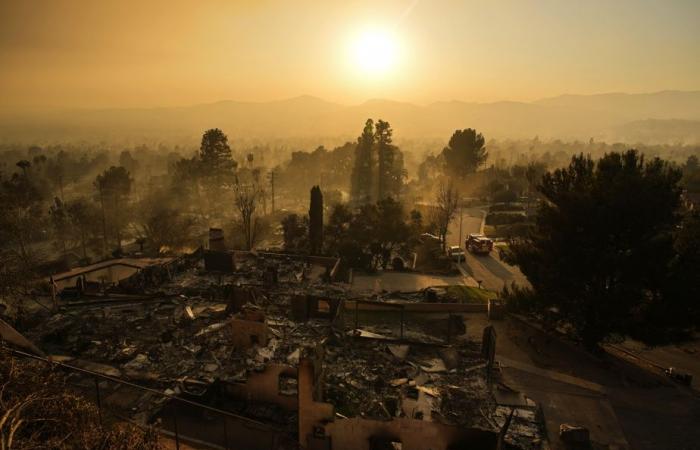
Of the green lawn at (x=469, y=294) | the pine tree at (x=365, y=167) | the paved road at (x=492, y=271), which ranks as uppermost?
the pine tree at (x=365, y=167)

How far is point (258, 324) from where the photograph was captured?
1442cm

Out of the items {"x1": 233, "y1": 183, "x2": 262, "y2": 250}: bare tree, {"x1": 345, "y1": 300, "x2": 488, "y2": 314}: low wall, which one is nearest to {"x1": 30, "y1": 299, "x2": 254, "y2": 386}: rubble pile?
{"x1": 345, "y1": 300, "x2": 488, "y2": 314}: low wall

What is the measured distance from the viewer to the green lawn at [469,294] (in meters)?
21.3

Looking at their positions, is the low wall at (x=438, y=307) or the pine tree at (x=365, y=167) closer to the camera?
the low wall at (x=438, y=307)

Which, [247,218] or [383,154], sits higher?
[383,154]

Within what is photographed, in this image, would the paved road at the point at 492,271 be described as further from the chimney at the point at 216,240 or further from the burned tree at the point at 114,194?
A: the burned tree at the point at 114,194

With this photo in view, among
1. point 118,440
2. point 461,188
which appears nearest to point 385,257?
point 118,440

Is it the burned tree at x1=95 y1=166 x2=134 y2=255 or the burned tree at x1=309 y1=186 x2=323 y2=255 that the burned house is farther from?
the burned tree at x1=95 y1=166 x2=134 y2=255

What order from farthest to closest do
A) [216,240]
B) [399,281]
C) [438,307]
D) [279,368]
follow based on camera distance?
[216,240]
[399,281]
[438,307]
[279,368]

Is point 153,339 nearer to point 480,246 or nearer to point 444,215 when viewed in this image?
point 480,246

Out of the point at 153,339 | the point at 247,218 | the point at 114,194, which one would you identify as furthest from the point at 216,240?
the point at 114,194

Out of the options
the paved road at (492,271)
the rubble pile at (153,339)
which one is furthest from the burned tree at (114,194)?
the paved road at (492,271)

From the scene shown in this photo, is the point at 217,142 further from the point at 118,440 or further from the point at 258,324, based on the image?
the point at 118,440

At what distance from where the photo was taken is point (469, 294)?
22.0 meters
